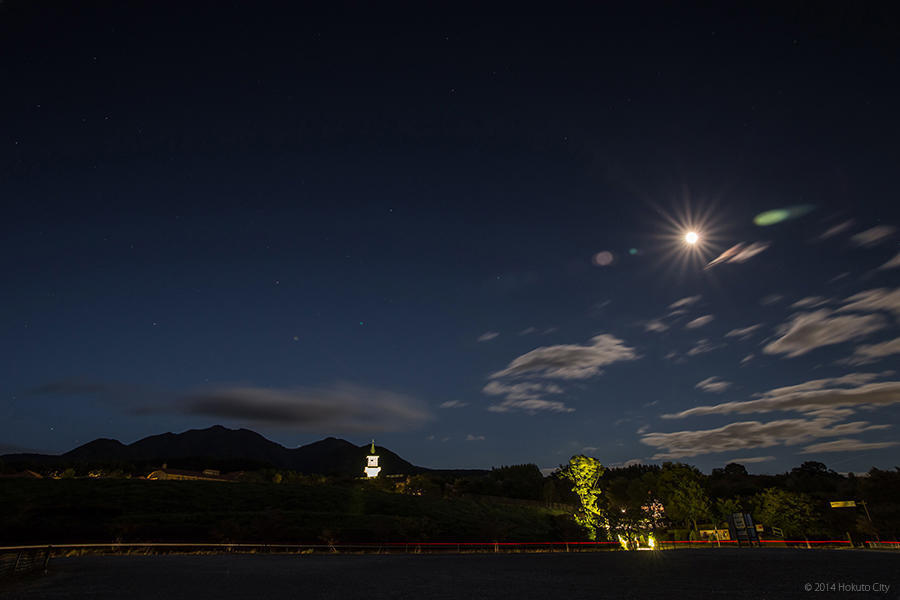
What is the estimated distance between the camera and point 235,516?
153ft

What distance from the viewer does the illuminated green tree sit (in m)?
41.1

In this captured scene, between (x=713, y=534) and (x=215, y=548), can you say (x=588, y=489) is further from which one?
(x=215, y=548)

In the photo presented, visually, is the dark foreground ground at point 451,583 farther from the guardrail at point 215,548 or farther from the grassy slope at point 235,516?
the grassy slope at point 235,516

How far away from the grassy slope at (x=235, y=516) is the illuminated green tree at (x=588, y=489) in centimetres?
1451

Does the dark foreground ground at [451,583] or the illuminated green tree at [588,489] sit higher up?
the illuminated green tree at [588,489]

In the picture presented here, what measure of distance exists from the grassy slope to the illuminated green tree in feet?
47.6

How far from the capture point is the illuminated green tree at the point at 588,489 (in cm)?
4106

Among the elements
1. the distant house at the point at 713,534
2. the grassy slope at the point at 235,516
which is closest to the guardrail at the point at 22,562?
the grassy slope at the point at 235,516

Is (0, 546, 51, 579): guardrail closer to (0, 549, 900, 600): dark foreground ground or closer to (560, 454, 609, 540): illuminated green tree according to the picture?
(0, 549, 900, 600): dark foreground ground

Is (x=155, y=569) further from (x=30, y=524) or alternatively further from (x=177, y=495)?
(x=177, y=495)

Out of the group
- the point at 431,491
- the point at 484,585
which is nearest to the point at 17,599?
the point at 484,585

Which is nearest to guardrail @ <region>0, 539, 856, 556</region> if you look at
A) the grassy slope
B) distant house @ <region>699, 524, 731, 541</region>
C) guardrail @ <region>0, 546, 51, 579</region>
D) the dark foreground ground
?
guardrail @ <region>0, 546, 51, 579</region>

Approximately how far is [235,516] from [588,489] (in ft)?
A: 118

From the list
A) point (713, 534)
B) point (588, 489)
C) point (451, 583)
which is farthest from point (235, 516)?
point (713, 534)
